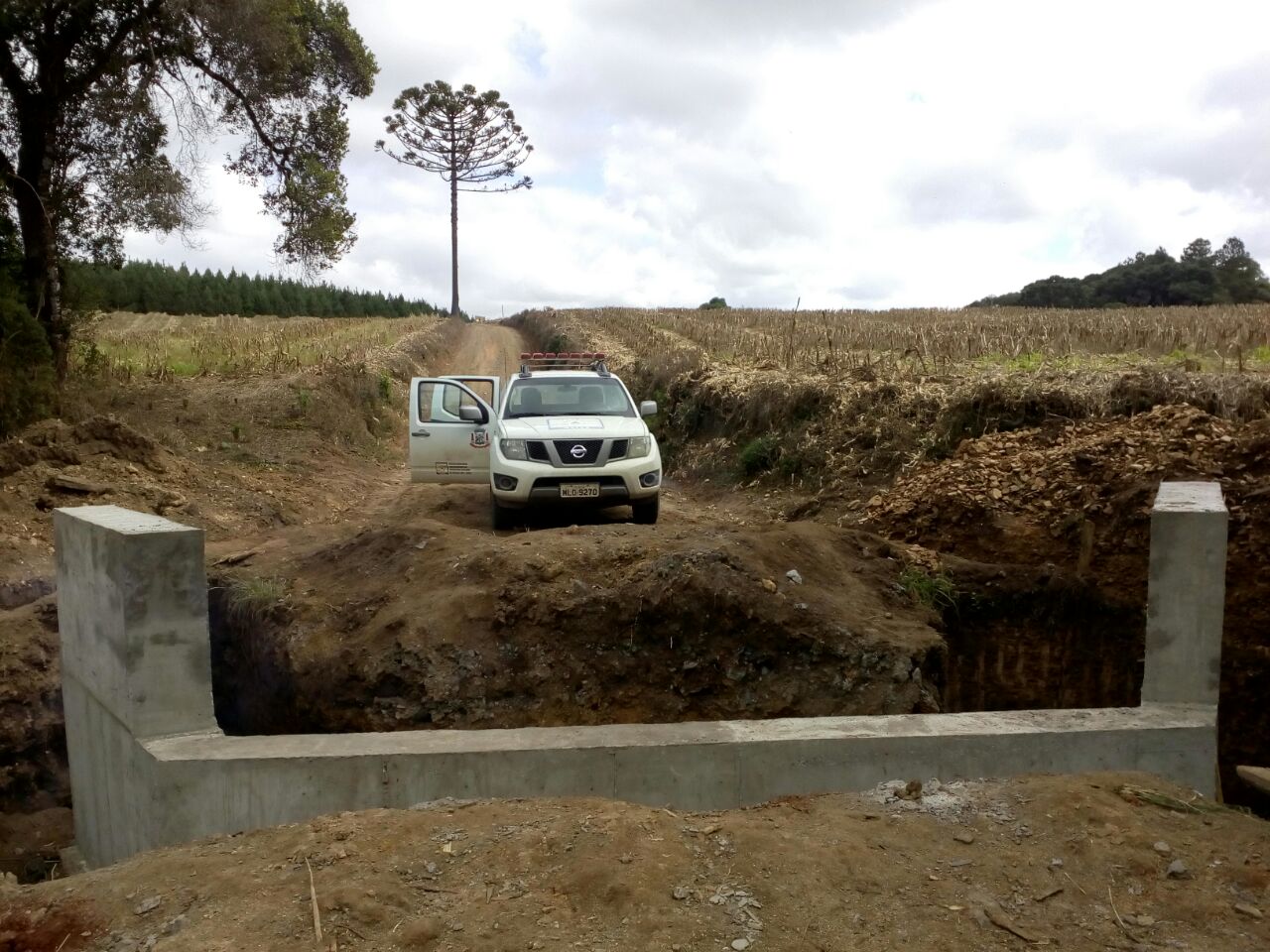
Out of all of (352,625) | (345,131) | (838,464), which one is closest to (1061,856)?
(352,625)

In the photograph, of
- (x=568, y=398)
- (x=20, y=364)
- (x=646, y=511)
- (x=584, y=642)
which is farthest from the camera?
(x=20, y=364)

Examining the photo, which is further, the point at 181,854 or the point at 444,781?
the point at 444,781

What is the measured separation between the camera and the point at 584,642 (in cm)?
745

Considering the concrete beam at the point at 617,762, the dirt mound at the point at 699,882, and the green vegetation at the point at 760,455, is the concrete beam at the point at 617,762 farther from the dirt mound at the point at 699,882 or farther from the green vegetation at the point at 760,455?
the green vegetation at the point at 760,455

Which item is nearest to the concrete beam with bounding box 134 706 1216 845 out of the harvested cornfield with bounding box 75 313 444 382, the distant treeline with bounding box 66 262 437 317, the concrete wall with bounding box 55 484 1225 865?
the concrete wall with bounding box 55 484 1225 865

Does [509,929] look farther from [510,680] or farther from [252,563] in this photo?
[252,563]

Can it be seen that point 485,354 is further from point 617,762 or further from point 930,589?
point 617,762

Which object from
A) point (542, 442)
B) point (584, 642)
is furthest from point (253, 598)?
point (542, 442)

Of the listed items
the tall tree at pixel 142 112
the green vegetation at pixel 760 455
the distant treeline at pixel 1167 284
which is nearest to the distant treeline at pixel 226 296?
the tall tree at pixel 142 112

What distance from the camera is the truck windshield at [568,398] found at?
1117 cm

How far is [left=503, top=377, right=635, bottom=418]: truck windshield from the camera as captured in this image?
36.7 feet

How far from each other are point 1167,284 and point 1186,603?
152 feet

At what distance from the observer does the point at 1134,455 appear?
967cm

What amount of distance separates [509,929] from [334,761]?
2.08 m
